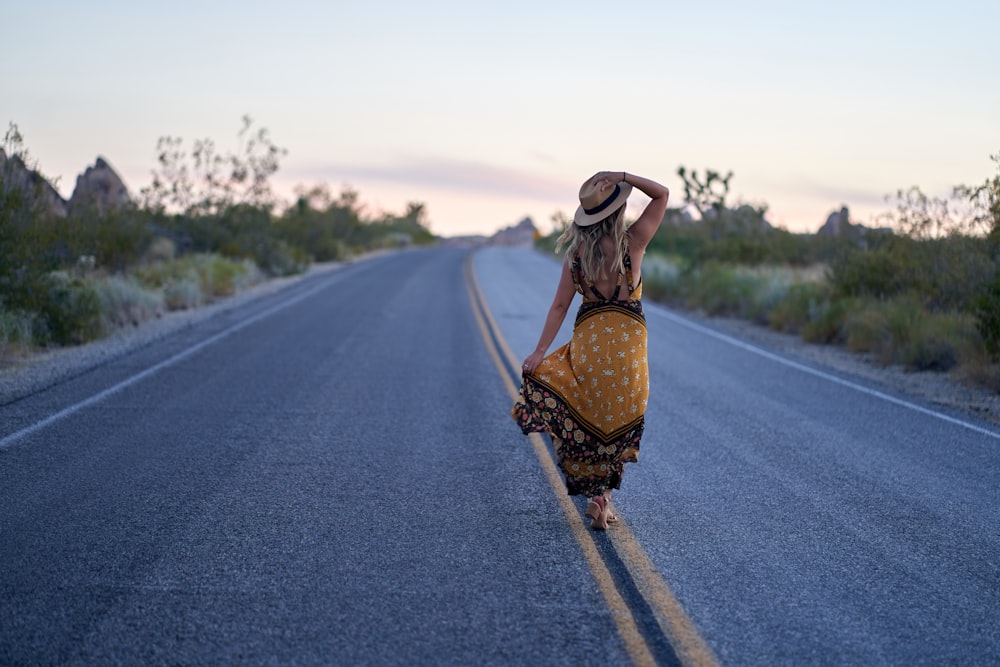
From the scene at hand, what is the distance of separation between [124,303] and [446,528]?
512 inches

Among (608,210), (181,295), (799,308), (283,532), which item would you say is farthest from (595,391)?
(181,295)

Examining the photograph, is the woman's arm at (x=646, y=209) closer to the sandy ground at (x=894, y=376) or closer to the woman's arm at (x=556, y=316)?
the woman's arm at (x=556, y=316)

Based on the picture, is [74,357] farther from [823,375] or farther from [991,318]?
[991,318]

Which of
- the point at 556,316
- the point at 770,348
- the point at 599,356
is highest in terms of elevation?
the point at 556,316

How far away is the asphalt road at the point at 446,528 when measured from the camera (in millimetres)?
4328

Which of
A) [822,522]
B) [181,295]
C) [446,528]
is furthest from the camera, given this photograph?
[181,295]

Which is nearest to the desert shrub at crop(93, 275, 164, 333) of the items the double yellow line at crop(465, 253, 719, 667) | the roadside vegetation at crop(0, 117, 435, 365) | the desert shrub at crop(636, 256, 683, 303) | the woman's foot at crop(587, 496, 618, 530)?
the roadside vegetation at crop(0, 117, 435, 365)

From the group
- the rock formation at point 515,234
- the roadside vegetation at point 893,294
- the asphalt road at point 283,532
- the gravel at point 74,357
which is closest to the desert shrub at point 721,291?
the roadside vegetation at point 893,294

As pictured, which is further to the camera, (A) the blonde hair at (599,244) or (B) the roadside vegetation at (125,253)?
(B) the roadside vegetation at (125,253)

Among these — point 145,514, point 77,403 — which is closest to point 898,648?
point 145,514

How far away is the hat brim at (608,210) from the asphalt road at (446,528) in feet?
5.99

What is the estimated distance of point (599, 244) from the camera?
558 centimetres

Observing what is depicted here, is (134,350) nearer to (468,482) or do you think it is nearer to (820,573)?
(468,482)

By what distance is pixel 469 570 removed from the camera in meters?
5.13
